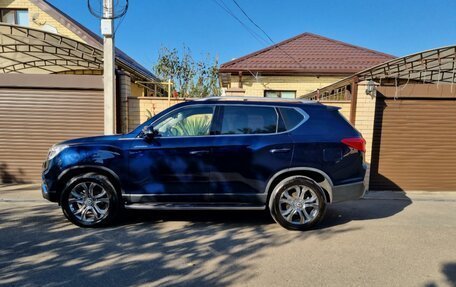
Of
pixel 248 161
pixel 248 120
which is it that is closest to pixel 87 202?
pixel 248 161

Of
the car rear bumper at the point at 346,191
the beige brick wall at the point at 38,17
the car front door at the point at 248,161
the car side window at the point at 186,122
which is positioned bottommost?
the car rear bumper at the point at 346,191

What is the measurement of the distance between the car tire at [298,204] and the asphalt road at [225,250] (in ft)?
0.56

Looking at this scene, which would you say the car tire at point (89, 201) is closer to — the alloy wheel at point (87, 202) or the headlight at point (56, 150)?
the alloy wheel at point (87, 202)

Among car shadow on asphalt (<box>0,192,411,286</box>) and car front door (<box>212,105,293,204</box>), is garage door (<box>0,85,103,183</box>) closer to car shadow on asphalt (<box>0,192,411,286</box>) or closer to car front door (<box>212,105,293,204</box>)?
car shadow on asphalt (<box>0,192,411,286</box>)

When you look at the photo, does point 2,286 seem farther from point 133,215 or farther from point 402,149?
point 402,149

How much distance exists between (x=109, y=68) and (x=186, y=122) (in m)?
3.04

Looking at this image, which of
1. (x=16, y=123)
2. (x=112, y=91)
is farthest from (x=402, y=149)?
(x=16, y=123)

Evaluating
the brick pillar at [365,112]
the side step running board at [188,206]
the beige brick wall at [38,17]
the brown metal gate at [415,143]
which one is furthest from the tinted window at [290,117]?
the beige brick wall at [38,17]

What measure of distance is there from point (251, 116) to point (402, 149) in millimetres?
4812

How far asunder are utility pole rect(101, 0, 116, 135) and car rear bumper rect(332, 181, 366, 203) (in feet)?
15.6

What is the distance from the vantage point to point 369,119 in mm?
7621

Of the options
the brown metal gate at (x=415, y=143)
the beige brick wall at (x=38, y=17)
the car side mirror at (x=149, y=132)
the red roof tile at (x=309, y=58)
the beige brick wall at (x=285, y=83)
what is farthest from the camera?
the beige brick wall at (x=38, y=17)

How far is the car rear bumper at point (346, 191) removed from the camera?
16.1 ft

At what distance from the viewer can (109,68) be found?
7.00m
